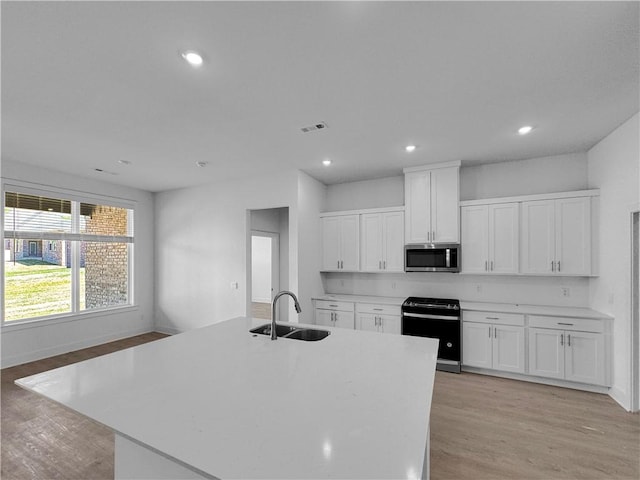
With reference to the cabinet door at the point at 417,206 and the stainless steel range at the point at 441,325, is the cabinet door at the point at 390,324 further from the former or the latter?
the cabinet door at the point at 417,206

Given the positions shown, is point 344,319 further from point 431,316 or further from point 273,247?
point 273,247

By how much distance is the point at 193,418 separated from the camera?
111cm

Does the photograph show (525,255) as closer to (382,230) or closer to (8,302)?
(382,230)

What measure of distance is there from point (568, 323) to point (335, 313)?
2804 millimetres

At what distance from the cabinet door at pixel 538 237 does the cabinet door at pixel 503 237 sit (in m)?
0.09

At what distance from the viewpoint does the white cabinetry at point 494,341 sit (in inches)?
136

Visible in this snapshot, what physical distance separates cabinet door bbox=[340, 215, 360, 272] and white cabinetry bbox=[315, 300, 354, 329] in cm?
60

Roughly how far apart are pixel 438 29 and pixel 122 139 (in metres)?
3.21

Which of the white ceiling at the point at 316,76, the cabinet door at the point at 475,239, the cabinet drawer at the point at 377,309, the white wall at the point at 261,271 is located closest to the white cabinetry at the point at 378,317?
the cabinet drawer at the point at 377,309

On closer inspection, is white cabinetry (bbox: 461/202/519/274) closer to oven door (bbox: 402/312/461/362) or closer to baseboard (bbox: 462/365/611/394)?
oven door (bbox: 402/312/461/362)

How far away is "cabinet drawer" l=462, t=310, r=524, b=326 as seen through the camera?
346 centimetres

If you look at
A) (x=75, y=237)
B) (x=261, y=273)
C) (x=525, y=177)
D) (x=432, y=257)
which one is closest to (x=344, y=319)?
(x=432, y=257)

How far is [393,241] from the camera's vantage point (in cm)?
435

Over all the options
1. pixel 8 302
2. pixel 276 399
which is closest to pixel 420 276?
pixel 276 399
